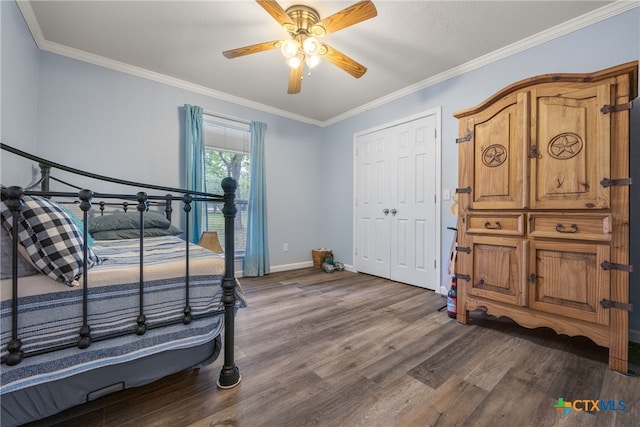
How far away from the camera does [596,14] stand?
2.02 meters

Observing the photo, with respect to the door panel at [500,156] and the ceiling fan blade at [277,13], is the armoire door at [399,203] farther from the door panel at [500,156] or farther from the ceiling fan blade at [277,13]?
the ceiling fan blade at [277,13]

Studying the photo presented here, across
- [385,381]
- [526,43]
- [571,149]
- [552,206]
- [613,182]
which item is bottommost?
[385,381]

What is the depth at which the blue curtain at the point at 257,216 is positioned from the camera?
3646 millimetres

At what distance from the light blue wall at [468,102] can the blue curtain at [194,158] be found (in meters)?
2.02

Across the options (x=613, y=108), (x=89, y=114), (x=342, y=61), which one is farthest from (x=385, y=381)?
(x=89, y=114)

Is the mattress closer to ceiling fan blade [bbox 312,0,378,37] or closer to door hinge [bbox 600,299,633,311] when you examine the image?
ceiling fan blade [bbox 312,0,378,37]

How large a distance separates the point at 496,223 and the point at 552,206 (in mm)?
343

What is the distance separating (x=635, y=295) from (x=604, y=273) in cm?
72

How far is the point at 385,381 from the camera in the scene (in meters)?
1.41

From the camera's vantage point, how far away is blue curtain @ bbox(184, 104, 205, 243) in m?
3.13

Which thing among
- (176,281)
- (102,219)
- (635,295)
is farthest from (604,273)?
(102,219)

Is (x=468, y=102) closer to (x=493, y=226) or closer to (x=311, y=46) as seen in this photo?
(x=493, y=226)

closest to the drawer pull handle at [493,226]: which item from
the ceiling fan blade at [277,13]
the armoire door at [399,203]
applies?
the armoire door at [399,203]

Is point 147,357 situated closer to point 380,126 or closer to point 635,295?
point 635,295
